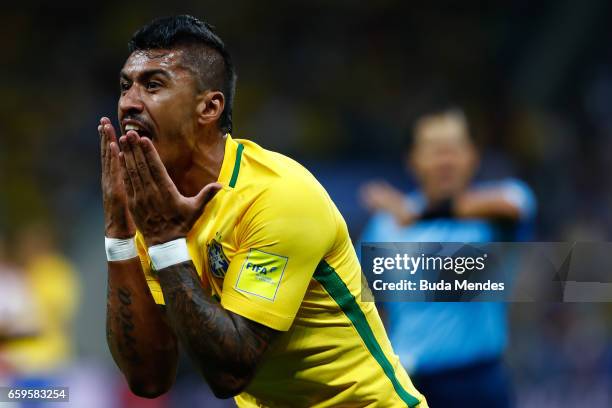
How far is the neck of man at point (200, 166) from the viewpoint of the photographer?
2.90 meters

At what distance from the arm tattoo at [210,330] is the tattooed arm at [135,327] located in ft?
1.67

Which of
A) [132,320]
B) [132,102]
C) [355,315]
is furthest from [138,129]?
[355,315]

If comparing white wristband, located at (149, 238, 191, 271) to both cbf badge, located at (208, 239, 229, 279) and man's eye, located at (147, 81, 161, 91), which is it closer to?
cbf badge, located at (208, 239, 229, 279)

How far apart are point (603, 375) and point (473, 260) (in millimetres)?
3950

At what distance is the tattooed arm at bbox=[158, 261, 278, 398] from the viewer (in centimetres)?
254

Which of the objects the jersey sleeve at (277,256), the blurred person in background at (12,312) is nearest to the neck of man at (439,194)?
the jersey sleeve at (277,256)

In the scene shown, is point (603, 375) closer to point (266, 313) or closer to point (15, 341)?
point (15, 341)

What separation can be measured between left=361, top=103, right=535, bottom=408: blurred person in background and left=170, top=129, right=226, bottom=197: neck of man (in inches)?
96.4

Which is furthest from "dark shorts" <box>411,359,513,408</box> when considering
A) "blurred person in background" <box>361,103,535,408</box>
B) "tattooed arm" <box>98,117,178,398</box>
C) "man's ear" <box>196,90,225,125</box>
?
"man's ear" <box>196,90,225,125</box>

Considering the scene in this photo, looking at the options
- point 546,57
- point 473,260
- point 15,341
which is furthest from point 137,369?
point 546,57

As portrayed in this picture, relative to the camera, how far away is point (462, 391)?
16.6ft

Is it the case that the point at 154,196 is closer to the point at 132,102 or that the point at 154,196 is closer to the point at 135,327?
the point at 132,102

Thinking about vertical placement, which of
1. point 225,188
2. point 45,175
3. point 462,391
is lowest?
point 45,175

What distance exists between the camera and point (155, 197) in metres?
2.62
